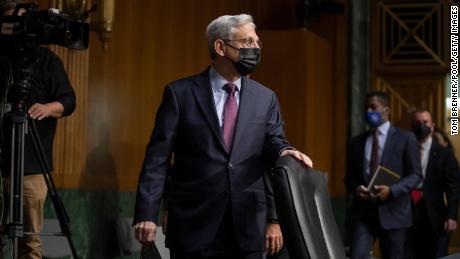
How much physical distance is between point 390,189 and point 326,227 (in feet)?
12.2

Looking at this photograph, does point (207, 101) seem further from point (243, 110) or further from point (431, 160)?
point (431, 160)

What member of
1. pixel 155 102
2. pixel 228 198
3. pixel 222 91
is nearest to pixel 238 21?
pixel 222 91

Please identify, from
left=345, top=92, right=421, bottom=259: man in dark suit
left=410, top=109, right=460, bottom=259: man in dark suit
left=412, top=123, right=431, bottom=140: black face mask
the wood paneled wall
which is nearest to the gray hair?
the wood paneled wall

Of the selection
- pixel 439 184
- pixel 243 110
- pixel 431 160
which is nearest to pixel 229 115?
pixel 243 110

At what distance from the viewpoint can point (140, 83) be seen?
733 cm

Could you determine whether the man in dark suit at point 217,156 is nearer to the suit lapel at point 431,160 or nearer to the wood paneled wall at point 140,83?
the wood paneled wall at point 140,83

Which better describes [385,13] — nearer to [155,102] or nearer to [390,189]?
[155,102]

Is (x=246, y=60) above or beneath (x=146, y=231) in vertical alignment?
above

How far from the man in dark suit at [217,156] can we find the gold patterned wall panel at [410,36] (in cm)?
588

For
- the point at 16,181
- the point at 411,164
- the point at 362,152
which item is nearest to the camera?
the point at 16,181

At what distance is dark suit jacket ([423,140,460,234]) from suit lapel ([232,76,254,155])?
397 centimetres

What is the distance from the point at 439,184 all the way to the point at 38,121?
3.57 m

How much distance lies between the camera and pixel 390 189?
6.34 metres

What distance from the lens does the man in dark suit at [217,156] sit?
3.66 meters
